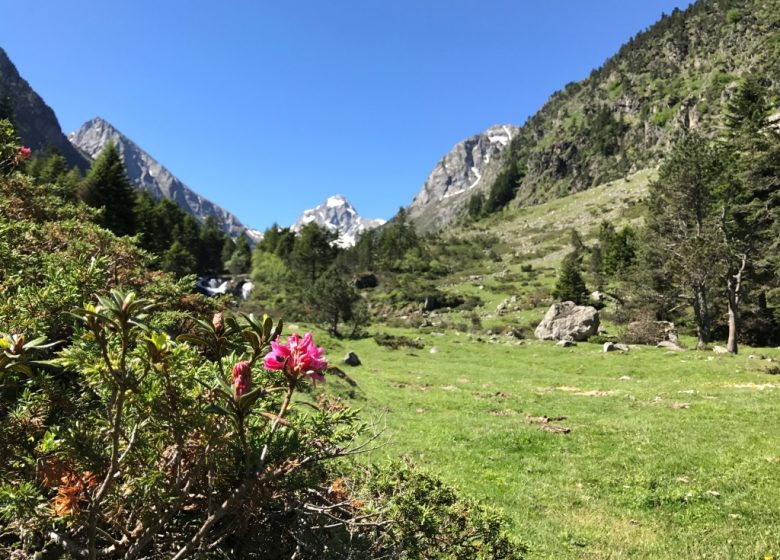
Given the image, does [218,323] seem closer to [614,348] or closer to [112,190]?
[614,348]

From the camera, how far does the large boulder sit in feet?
115

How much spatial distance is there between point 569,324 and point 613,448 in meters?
26.5

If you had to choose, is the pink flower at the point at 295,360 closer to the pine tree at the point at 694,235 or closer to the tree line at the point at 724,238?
the tree line at the point at 724,238

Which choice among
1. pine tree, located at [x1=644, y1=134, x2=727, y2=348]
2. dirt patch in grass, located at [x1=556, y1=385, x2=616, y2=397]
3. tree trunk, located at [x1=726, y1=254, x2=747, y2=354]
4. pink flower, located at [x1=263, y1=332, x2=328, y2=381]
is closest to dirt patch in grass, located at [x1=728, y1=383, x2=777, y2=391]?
dirt patch in grass, located at [x1=556, y1=385, x2=616, y2=397]

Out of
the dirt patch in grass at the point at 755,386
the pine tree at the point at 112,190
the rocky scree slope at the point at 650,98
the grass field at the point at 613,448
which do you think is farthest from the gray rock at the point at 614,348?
the rocky scree slope at the point at 650,98

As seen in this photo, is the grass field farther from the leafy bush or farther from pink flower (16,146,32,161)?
→ the leafy bush

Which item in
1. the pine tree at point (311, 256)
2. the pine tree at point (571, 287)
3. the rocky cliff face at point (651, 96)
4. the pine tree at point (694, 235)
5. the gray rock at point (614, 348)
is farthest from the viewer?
the rocky cliff face at point (651, 96)

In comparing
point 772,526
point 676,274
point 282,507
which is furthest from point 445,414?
point 676,274

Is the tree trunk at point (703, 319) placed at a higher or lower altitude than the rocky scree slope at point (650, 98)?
lower

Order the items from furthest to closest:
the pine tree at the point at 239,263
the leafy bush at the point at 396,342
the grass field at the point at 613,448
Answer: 1. the pine tree at the point at 239,263
2. the leafy bush at the point at 396,342
3. the grass field at the point at 613,448

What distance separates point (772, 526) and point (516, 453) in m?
5.49

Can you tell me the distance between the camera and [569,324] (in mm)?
36031

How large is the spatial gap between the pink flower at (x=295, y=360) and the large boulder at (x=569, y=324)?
117 ft

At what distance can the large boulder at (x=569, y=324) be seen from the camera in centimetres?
3512
